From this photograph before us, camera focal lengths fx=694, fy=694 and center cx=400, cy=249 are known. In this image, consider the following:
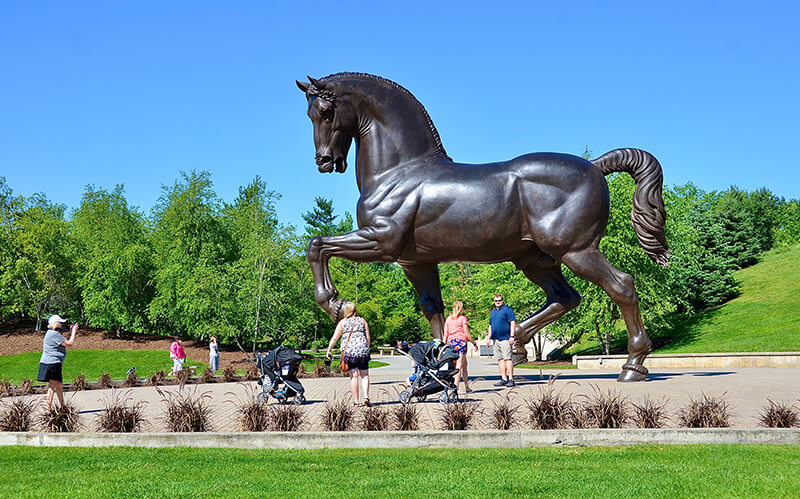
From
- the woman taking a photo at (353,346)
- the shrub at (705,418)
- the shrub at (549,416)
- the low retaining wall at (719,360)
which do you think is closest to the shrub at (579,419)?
the shrub at (549,416)

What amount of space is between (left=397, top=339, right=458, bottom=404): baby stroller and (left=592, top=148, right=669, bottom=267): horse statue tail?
3.41 m

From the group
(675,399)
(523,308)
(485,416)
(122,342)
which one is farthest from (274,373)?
(122,342)

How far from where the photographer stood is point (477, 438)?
273 inches

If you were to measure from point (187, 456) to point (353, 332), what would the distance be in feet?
12.4

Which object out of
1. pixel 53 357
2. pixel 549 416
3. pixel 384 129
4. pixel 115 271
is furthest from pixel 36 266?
pixel 549 416

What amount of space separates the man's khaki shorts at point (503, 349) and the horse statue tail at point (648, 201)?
2826 mm

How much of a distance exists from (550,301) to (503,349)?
135 centimetres

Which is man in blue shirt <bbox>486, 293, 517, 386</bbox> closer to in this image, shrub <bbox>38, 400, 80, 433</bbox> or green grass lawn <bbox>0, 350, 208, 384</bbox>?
shrub <bbox>38, 400, 80, 433</bbox>

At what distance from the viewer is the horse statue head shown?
10328 mm

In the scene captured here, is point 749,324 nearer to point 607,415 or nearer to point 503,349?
point 503,349

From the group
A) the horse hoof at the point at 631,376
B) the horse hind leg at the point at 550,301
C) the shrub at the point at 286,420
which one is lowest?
the shrub at the point at 286,420

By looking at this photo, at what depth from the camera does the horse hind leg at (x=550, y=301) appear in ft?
36.4

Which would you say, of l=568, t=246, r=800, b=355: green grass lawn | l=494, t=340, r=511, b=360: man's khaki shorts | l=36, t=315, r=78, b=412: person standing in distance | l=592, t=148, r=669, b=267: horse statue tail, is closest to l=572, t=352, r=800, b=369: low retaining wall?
l=568, t=246, r=800, b=355: green grass lawn

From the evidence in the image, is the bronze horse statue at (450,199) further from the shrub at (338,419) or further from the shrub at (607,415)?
the shrub at (607,415)
